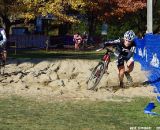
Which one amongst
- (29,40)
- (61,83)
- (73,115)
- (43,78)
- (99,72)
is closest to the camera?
(73,115)

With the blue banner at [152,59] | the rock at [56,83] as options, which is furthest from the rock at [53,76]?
the blue banner at [152,59]

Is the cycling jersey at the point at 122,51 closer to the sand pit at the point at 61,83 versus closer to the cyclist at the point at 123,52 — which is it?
the cyclist at the point at 123,52

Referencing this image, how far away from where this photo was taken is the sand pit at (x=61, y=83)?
13445 mm

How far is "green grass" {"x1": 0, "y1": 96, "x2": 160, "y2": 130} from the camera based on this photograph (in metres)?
9.22

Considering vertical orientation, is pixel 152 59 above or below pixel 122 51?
below

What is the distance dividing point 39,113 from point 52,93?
3.06 metres

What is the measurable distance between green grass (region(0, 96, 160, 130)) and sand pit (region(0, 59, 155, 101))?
0.92m

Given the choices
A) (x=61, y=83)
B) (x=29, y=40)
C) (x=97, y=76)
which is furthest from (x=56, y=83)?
(x=29, y=40)

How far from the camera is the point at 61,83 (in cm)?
1524

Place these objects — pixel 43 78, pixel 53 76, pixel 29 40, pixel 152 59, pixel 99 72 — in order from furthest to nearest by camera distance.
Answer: pixel 29 40 → pixel 53 76 → pixel 152 59 → pixel 43 78 → pixel 99 72

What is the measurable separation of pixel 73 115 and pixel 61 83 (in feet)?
16.0

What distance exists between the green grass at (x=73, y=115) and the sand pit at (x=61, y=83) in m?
0.92

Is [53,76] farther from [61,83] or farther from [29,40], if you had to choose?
[29,40]

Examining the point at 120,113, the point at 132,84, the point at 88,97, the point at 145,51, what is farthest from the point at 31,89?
the point at 145,51
